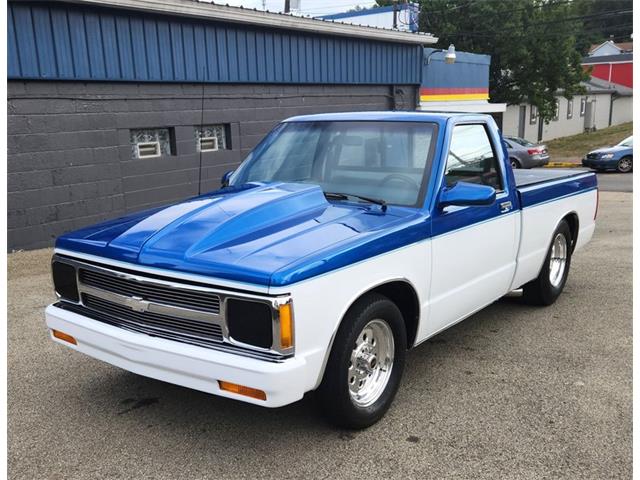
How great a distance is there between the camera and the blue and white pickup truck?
3.04 metres

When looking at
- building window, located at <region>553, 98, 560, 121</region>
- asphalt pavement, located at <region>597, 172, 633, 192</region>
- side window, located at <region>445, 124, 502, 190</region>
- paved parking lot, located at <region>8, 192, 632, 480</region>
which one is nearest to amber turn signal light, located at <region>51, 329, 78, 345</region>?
paved parking lot, located at <region>8, 192, 632, 480</region>

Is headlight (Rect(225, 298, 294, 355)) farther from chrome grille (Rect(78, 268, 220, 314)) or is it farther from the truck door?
the truck door

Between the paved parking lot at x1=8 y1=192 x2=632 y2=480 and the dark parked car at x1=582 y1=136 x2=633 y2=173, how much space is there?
18.9m

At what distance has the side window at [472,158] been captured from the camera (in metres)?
4.39

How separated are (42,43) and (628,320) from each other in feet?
27.2

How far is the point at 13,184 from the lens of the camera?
8.81 m

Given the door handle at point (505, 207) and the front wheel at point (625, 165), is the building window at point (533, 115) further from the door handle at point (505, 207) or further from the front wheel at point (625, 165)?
the door handle at point (505, 207)

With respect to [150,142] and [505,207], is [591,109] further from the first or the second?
[505,207]

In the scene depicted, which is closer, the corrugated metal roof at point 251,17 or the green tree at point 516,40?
the corrugated metal roof at point 251,17

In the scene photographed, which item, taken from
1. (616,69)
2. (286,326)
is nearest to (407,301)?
(286,326)

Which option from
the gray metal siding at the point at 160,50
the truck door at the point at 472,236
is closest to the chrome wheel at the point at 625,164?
the gray metal siding at the point at 160,50

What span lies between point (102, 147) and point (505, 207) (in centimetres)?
714

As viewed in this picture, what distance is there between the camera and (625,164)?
22.0m

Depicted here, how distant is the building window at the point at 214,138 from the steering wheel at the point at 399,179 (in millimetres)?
7778
